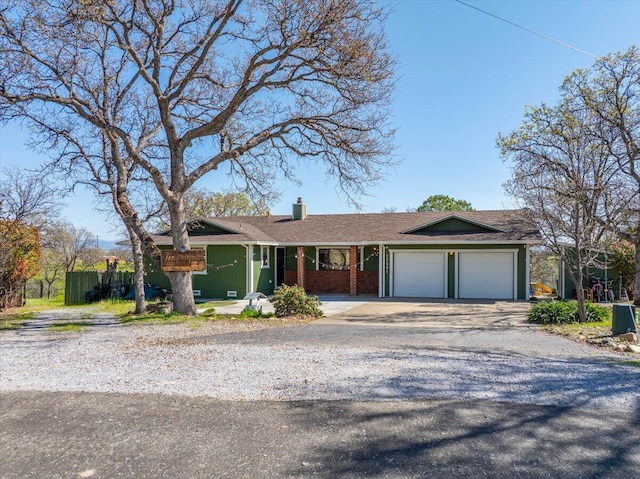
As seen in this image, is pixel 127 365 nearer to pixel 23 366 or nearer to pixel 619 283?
pixel 23 366

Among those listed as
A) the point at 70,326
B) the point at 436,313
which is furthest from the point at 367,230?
the point at 70,326

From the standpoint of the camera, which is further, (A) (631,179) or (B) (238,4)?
(A) (631,179)

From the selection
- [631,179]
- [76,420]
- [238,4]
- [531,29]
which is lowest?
[76,420]

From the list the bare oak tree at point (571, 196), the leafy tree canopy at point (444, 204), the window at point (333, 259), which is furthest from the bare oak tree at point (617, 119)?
the leafy tree canopy at point (444, 204)

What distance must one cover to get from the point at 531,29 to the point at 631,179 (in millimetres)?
10277

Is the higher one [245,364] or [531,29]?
[531,29]

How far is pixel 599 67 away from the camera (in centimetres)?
1673

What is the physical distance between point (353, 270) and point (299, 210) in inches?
212

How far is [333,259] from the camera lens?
21.7 metres

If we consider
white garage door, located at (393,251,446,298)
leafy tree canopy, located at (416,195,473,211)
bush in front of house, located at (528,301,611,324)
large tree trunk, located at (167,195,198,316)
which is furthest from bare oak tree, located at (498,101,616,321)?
leafy tree canopy, located at (416,195,473,211)

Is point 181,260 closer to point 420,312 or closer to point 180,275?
point 180,275

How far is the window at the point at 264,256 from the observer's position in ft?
66.6

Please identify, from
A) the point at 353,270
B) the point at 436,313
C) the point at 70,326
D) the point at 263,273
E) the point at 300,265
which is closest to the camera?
the point at 70,326

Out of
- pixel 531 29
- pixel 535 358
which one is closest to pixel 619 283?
pixel 531 29
